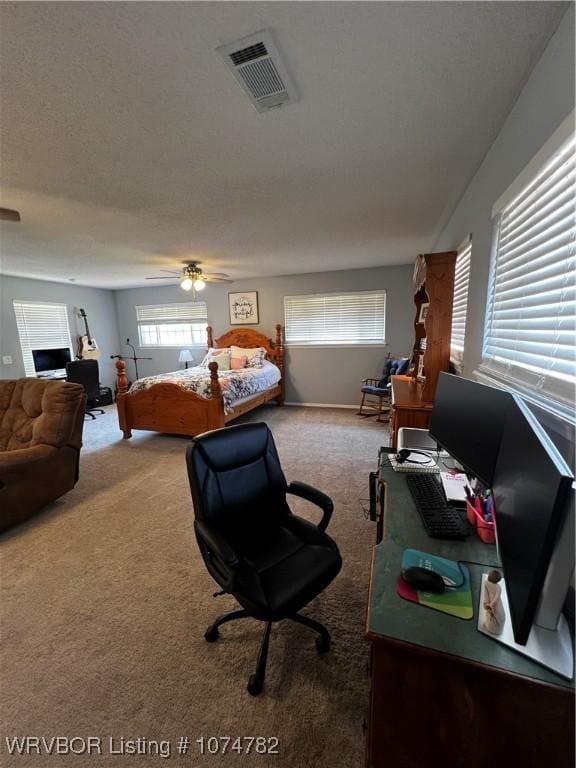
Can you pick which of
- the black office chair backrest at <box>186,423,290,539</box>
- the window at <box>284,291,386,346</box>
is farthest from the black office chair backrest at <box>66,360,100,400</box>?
the black office chair backrest at <box>186,423,290,539</box>

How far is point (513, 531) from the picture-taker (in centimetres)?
75

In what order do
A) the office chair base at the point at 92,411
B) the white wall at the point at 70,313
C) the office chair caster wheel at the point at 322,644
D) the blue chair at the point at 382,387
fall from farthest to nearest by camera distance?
the office chair base at the point at 92,411 < the white wall at the point at 70,313 < the blue chair at the point at 382,387 < the office chair caster wheel at the point at 322,644

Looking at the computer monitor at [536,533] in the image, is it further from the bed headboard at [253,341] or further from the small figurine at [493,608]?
the bed headboard at [253,341]

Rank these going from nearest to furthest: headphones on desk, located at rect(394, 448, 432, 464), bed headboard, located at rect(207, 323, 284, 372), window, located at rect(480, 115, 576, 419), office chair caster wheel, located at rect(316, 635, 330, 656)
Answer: window, located at rect(480, 115, 576, 419) < office chair caster wheel, located at rect(316, 635, 330, 656) < headphones on desk, located at rect(394, 448, 432, 464) < bed headboard, located at rect(207, 323, 284, 372)

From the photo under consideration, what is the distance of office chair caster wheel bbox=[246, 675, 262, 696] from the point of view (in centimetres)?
122

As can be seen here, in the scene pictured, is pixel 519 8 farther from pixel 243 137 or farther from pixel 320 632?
pixel 320 632

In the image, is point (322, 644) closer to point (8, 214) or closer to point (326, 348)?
point (8, 214)

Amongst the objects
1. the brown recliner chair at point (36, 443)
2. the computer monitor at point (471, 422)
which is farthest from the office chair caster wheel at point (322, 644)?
the brown recliner chair at point (36, 443)

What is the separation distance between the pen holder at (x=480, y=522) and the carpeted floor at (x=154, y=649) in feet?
2.66

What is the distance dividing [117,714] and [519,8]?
112 inches

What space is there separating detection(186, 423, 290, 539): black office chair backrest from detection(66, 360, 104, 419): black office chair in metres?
4.56

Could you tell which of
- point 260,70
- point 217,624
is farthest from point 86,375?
point 260,70

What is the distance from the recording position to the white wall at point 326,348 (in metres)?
5.06

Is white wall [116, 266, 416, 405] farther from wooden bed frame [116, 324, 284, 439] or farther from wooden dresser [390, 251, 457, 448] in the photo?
wooden dresser [390, 251, 457, 448]
